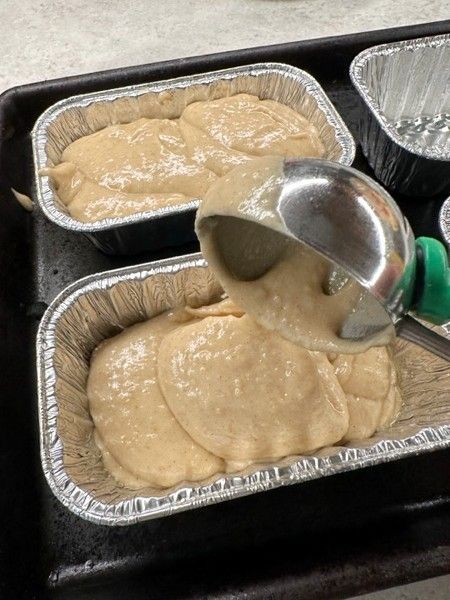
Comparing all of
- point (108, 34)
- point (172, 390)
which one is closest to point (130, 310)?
point (172, 390)

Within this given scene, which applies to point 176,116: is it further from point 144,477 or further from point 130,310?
point 144,477

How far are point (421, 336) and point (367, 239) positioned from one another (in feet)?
0.77

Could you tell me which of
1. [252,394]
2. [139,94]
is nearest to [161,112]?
[139,94]

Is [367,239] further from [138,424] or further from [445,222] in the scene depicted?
[445,222]

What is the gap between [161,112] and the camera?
73.9 inches

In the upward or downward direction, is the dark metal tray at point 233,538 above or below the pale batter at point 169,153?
below

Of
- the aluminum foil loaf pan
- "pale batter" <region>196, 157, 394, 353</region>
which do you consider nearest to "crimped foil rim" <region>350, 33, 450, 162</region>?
the aluminum foil loaf pan

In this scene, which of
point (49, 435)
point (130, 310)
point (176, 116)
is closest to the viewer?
point (49, 435)

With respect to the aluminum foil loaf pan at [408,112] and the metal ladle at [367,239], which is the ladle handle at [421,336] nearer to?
the metal ladle at [367,239]

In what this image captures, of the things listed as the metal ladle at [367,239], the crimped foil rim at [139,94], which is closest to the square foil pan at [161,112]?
the crimped foil rim at [139,94]

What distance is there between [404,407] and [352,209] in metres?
0.67

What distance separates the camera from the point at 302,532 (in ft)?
4.06

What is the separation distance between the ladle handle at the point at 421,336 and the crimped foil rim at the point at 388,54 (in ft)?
2.88

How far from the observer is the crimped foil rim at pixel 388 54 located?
5.41ft
